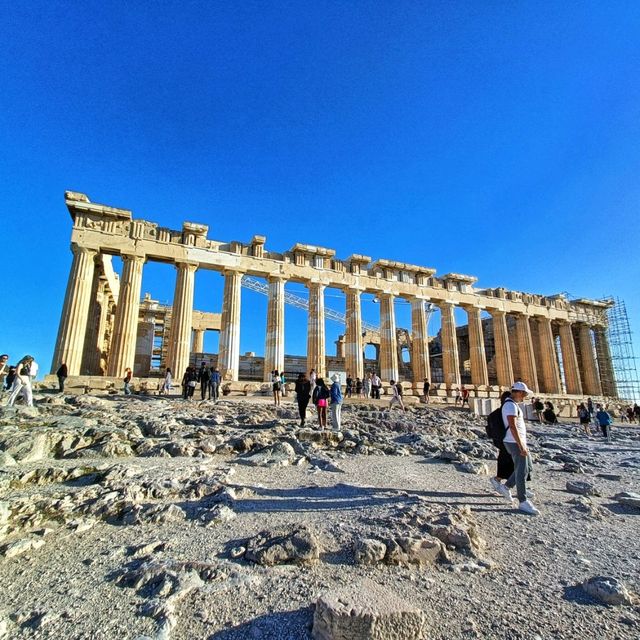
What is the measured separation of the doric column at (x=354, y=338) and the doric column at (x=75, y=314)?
1663 centimetres

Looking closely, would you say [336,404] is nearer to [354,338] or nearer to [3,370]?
[3,370]

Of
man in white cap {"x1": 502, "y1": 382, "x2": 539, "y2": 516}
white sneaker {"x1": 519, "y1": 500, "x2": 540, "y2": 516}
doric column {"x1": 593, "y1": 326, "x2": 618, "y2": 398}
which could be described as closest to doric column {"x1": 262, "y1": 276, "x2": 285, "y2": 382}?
man in white cap {"x1": 502, "y1": 382, "x2": 539, "y2": 516}

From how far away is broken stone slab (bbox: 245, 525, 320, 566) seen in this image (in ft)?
12.0

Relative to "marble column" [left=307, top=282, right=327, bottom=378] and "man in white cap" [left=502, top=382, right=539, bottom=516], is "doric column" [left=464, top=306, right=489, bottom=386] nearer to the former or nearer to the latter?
"marble column" [left=307, top=282, right=327, bottom=378]

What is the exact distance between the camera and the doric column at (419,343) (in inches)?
1174

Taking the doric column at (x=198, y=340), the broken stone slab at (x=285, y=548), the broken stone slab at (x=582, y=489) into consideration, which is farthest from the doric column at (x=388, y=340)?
the broken stone slab at (x=285, y=548)

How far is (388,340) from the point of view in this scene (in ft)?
96.9

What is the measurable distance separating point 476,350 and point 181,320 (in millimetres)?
23140

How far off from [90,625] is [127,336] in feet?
71.6

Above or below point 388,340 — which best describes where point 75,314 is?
above

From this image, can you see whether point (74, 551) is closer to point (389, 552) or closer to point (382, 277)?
point (389, 552)

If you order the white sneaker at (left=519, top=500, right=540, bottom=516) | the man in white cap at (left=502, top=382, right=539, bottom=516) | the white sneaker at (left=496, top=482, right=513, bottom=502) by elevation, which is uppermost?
the man in white cap at (left=502, top=382, right=539, bottom=516)

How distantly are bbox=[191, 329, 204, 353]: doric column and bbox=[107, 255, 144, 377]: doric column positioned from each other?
36.3 ft

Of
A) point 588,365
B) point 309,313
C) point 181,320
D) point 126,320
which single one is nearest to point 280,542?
point 181,320
